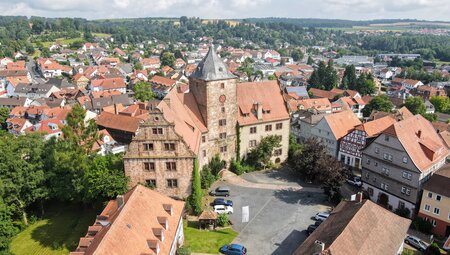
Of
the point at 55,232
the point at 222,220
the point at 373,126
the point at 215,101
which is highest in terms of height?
the point at 215,101

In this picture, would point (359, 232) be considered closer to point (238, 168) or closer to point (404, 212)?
point (404, 212)

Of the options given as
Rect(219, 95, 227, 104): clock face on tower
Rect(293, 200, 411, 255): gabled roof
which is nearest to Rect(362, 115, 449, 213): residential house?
Rect(293, 200, 411, 255): gabled roof

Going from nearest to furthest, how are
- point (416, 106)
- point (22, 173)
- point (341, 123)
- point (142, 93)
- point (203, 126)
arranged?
1. point (22, 173)
2. point (203, 126)
3. point (341, 123)
4. point (416, 106)
5. point (142, 93)

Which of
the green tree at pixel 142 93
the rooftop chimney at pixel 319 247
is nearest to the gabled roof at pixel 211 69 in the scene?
the rooftop chimney at pixel 319 247

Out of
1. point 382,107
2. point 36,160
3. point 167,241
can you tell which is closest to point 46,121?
point 36,160

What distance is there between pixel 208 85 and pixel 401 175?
3367cm

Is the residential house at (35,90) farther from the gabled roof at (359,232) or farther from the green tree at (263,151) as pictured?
the gabled roof at (359,232)

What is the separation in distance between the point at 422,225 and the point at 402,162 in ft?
31.0

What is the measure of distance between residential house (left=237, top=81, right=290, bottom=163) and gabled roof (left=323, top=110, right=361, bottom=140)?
40.6 ft

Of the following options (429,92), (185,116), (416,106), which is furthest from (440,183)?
(429,92)

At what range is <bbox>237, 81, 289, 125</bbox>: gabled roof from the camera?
6725 cm

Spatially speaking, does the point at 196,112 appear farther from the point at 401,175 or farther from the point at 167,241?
the point at 401,175

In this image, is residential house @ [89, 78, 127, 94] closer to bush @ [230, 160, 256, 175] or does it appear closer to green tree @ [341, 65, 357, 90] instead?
bush @ [230, 160, 256, 175]

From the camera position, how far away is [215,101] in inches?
2424
